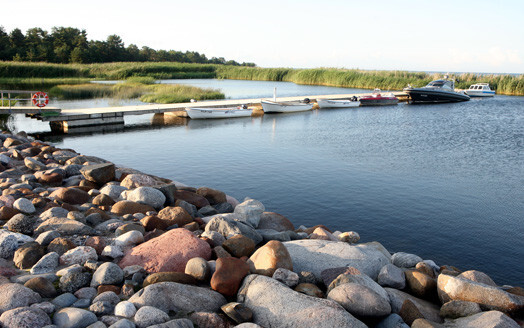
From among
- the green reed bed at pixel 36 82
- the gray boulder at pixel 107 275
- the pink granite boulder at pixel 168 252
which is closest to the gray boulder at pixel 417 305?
the pink granite boulder at pixel 168 252

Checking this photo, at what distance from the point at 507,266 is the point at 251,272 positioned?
19.9 ft

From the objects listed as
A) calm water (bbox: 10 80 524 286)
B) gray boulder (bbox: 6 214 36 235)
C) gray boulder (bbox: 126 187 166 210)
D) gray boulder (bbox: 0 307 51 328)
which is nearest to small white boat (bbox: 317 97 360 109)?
calm water (bbox: 10 80 524 286)

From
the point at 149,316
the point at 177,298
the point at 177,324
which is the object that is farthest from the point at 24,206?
the point at 177,324

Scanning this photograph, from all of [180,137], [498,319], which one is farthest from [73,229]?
[180,137]

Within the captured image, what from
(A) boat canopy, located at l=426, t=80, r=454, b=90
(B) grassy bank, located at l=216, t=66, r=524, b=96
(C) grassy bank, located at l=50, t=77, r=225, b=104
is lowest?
(C) grassy bank, located at l=50, t=77, r=225, b=104

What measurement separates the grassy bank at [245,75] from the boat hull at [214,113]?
87.5 feet

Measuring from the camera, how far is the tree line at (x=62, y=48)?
2734 inches

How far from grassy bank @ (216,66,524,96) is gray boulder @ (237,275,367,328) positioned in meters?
55.0

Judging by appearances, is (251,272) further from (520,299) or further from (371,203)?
(371,203)

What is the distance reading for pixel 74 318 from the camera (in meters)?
3.74

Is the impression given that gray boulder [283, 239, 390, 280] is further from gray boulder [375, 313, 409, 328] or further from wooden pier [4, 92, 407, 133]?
wooden pier [4, 92, 407, 133]

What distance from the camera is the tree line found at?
69438mm

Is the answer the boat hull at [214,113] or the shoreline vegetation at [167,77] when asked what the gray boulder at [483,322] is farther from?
the shoreline vegetation at [167,77]

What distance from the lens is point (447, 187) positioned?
13266 millimetres
